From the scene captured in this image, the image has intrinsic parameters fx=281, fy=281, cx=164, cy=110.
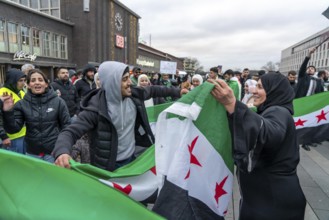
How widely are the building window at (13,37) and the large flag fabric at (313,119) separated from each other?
83.2 ft

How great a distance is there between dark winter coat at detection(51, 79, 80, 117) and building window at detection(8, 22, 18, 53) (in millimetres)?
21412

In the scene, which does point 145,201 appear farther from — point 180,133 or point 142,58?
point 142,58

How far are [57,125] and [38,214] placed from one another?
→ 258 centimetres

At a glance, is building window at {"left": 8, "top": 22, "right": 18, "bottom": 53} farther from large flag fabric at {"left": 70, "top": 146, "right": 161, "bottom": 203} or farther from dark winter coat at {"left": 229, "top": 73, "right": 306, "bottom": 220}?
dark winter coat at {"left": 229, "top": 73, "right": 306, "bottom": 220}

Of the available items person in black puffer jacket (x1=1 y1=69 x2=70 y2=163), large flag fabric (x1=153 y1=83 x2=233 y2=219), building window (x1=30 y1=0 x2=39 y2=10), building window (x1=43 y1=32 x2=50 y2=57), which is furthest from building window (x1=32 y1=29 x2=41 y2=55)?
large flag fabric (x1=153 y1=83 x2=233 y2=219)

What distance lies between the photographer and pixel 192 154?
1.83 meters

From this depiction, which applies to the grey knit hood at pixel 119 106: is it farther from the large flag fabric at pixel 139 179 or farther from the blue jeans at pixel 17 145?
the blue jeans at pixel 17 145

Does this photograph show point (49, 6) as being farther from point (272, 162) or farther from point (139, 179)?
point (272, 162)

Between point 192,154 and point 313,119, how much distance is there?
426 cm

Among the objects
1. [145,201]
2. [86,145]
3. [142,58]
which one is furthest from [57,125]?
[142,58]

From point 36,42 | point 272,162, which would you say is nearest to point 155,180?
point 272,162

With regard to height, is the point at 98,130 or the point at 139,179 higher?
the point at 98,130

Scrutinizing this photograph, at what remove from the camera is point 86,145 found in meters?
2.72

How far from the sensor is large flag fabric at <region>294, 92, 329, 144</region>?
5207 millimetres
